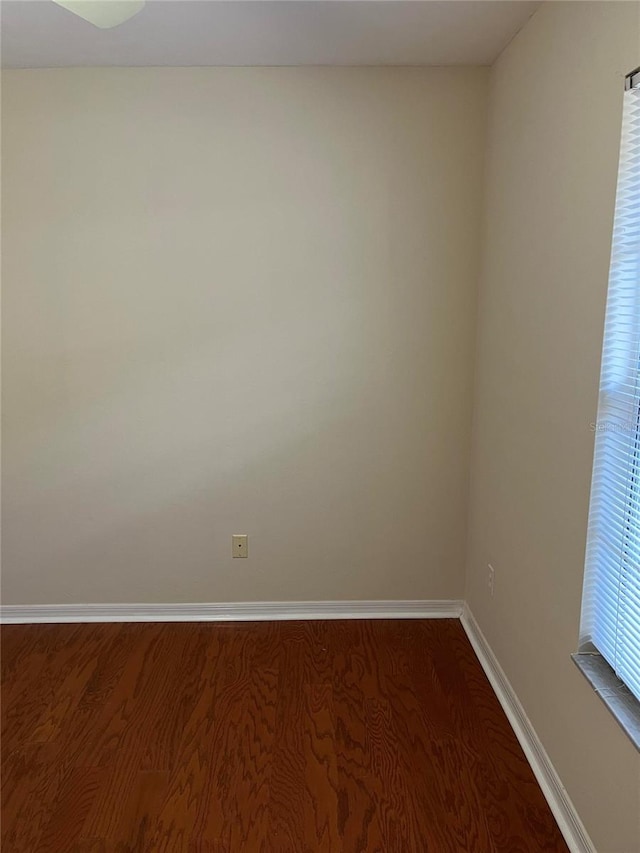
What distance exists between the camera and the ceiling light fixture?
4.74 ft

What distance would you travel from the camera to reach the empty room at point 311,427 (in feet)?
5.78

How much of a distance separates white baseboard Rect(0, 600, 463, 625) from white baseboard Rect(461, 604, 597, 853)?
0.41m

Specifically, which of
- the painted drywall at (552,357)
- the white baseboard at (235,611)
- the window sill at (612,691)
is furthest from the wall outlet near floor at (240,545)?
the window sill at (612,691)

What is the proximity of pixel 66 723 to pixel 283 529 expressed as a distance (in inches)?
44.8

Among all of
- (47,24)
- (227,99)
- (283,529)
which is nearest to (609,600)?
(283,529)

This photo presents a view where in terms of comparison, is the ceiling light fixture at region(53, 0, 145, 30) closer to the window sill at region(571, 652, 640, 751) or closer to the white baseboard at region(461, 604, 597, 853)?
the window sill at region(571, 652, 640, 751)

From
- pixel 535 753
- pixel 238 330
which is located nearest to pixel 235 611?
pixel 238 330

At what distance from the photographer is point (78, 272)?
8.78 feet

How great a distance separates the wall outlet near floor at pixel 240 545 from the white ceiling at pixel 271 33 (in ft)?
6.48

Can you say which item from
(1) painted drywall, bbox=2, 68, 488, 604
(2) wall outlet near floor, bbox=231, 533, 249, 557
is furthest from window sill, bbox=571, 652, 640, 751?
(2) wall outlet near floor, bbox=231, 533, 249, 557

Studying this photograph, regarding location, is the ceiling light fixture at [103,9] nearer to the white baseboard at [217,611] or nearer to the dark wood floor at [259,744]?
the dark wood floor at [259,744]

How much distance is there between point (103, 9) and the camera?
1.53 m

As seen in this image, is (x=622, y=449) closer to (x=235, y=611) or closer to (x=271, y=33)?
(x=271, y=33)

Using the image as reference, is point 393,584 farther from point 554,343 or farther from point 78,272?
point 78,272
